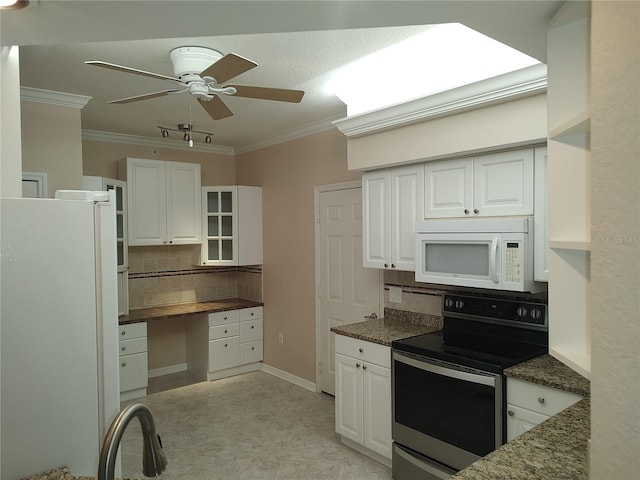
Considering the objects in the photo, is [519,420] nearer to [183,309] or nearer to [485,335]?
[485,335]

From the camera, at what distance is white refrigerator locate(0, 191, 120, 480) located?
147 centimetres

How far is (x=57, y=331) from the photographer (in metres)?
1.56

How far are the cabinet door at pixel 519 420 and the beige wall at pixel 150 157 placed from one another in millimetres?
4175

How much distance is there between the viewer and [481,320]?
2.84 metres

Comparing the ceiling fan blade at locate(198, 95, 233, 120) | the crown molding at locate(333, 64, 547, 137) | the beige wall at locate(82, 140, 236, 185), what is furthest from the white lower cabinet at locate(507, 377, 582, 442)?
the beige wall at locate(82, 140, 236, 185)

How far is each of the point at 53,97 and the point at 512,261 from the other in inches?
130

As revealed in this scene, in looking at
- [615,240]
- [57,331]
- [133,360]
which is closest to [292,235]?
[133,360]

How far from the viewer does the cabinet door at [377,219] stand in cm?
316

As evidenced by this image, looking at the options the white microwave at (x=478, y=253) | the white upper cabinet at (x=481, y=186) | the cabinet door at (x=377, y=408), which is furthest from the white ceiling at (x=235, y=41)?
the cabinet door at (x=377, y=408)

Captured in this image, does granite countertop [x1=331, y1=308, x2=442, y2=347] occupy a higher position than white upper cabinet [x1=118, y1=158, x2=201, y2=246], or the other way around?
white upper cabinet [x1=118, y1=158, x2=201, y2=246]

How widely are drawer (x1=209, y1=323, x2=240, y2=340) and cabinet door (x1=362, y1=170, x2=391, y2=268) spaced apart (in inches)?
83.7

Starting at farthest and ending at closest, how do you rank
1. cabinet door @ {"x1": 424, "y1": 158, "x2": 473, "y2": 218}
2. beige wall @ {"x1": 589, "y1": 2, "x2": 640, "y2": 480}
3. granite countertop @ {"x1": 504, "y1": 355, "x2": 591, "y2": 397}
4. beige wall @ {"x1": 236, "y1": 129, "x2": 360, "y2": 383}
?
beige wall @ {"x1": 236, "y1": 129, "x2": 360, "y2": 383}, cabinet door @ {"x1": 424, "y1": 158, "x2": 473, "y2": 218}, granite countertop @ {"x1": 504, "y1": 355, "x2": 591, "y2": 397}, beige wall @ {"x1": 589, "y1": 2, "x2": 640, "y2": 480}

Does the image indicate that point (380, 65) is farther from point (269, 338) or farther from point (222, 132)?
point (269, 338)

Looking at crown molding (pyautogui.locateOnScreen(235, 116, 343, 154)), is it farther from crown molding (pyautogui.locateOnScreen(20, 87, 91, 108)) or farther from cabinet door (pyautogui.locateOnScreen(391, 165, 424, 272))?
crown molding (pyautogui.locateOnScreen(20, 87, 91, 108))
